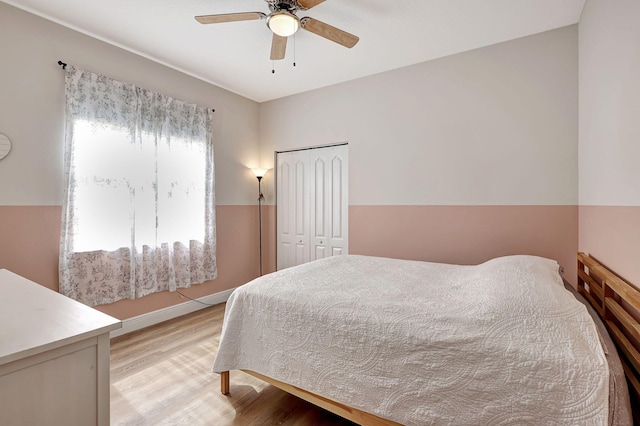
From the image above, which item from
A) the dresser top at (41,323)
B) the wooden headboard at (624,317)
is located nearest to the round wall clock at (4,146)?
the dresser top at (41,323)

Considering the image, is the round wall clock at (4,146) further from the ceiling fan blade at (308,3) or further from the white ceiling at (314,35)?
the ceiling fan blade at (308,3)

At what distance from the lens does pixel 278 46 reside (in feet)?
7.59

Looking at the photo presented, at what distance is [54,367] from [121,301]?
2.36 meters

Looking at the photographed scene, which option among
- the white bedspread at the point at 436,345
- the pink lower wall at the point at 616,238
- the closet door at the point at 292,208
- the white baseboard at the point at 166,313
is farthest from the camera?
the closet door at the point at 292,208

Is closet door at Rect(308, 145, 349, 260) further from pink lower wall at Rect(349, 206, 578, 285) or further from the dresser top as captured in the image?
the dresser top

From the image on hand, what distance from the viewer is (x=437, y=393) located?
1.26m

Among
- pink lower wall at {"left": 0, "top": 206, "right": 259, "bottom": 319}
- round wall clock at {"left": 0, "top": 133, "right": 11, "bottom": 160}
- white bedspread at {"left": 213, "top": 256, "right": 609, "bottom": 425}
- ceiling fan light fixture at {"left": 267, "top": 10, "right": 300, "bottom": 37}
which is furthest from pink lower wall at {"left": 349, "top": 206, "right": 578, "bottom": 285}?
round wall clock at {"left": 0, "top": 133, "right": 11, "bottom": 160}

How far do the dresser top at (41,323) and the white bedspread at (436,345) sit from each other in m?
0.92

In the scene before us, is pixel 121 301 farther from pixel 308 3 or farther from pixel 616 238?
pixel 616 238

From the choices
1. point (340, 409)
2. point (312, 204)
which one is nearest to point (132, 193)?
point (312, 204)

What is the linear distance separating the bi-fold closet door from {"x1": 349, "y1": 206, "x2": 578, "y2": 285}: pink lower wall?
0.85ft

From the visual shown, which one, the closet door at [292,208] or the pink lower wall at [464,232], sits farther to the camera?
the closet door at [292,208]

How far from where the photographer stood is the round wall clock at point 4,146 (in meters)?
2.20

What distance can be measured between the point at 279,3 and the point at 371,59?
1386mm
